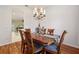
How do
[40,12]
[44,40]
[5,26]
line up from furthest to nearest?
[44,40], [40,12], [5,26]

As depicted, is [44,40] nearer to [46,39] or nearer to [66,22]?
[46,39]

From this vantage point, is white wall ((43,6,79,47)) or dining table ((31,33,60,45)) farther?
dining table ((31,33,60,45))

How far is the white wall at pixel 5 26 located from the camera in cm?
92

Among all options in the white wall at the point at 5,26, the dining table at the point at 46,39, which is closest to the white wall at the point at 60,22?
the white wall at the point at 5,26

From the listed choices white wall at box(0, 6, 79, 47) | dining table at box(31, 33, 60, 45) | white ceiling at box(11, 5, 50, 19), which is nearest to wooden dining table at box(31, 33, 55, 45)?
dining table at box(31, 33, 60, 45)

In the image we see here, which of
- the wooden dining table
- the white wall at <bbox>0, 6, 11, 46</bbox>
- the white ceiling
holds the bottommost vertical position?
the wooden dining table

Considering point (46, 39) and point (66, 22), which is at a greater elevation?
point (66, 22)

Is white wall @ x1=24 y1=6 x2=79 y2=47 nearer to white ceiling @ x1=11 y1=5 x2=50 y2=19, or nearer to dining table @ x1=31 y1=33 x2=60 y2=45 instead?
white ceiling @ x1=11 y1=5 x2=50 y2=19

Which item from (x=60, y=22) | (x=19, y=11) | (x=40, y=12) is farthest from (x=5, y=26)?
(x=60, y=22)

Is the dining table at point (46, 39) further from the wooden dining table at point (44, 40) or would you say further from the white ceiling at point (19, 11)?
the white ceiling at point (19, 11)

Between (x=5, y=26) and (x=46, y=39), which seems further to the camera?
(x=46, y=39)

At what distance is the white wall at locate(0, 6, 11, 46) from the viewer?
92 cm

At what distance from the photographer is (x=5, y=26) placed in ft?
3.07
